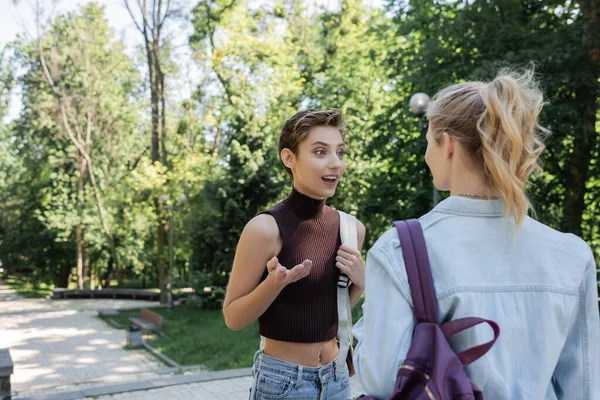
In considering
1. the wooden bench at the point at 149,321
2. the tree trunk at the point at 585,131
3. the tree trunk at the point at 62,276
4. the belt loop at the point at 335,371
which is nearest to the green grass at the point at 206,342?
the wooden bench at the point at 149,321

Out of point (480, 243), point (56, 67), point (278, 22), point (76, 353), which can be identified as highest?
point (278, 22)

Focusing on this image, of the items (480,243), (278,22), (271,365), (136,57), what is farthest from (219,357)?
(136,57)

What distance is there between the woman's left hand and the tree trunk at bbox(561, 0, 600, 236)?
9.46 metres

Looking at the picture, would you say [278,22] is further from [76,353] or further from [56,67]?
[76,353]

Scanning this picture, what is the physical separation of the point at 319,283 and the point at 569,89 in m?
10.1

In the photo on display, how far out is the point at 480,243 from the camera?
126 centimetres

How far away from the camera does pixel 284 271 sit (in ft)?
6.22

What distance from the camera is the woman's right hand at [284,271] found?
1885 millimetres

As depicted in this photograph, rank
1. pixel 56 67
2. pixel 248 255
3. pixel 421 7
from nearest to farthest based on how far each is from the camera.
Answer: pixel 248 255, pixel 421 7, pixel 56 67

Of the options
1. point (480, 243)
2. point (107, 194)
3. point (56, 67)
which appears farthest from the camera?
point (107, 194)

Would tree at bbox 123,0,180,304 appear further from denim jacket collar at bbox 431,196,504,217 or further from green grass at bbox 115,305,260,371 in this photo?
denim jacket collar at bbox 431,196,504,217

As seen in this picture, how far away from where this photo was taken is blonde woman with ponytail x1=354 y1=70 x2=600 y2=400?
1206 millimetres

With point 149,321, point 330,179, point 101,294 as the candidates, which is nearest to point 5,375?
point 330,179

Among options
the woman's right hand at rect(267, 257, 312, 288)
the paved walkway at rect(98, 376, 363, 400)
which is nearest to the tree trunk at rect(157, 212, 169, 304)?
the paved walkway at rect(98, 376, 363, 400)
